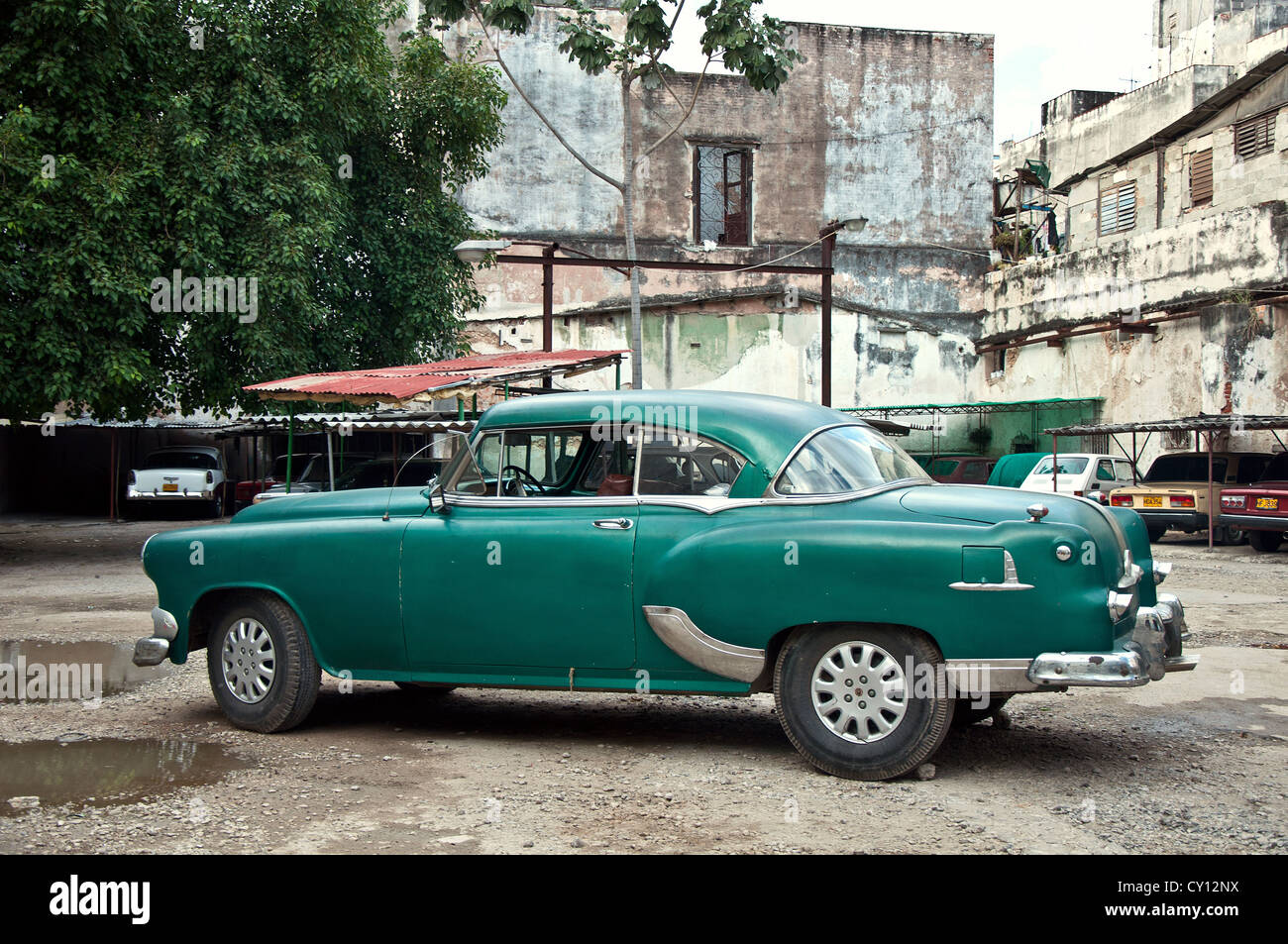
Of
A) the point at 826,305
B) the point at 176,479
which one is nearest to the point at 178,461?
the point at 176,479

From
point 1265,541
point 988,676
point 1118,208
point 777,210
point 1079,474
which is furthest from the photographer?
point 777,210

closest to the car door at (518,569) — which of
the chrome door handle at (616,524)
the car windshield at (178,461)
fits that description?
the chrome door handle at (616,524)

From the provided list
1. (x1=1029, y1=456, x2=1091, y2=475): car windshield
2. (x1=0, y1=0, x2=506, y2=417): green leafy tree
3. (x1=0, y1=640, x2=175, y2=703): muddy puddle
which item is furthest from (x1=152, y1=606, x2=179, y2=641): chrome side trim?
(x1=1029, y1=456, x2=1091, y2=475): car windshield

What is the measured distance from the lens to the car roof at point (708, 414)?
5.66m

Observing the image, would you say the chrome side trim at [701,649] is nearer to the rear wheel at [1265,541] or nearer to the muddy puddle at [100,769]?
the muddy puddle at [100,769]

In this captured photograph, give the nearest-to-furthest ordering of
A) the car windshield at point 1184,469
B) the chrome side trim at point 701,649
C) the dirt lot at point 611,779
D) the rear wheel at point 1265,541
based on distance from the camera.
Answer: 1. the dirt lot at point 611,779
2. the chrome side trim at point 701,649
3. the rear wheel at point 1265,541
4. the car windshield at point 1184,469

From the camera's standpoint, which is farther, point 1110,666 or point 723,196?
point 723,196

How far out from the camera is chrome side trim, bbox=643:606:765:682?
539cm

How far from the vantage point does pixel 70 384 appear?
50.4 feet

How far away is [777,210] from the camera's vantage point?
104ft

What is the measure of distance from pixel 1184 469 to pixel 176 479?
2021 cm

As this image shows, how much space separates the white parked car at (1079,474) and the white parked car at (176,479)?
1721 cm

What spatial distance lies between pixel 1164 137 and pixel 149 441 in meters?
26.0

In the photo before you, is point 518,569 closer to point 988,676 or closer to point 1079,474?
point 988,676
